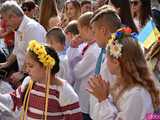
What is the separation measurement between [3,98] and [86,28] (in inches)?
47.6

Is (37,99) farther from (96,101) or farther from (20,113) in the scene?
(96,101)

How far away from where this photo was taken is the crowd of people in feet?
11.4

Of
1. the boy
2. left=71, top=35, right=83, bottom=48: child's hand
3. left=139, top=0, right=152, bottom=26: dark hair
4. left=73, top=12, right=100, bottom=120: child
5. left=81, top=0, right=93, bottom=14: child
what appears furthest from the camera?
left=81, top=0, right=93, bottom=14: child

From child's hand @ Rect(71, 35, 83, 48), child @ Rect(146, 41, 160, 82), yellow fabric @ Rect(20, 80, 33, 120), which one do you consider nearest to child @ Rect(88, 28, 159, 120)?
child @ Rect(146, 41, 160, 82)

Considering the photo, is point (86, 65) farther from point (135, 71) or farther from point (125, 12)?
point (135, 71)

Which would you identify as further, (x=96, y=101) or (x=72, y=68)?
(x=72, y=68)

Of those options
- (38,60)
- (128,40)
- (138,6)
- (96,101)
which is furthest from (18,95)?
(138,6)

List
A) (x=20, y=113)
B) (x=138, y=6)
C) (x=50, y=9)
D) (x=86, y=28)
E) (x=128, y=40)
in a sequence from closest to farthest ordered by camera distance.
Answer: (x=128, y=40) → (x=20, y=113) → (x=86, y=28) → (x=138, y=6) → (x=50, y=9)

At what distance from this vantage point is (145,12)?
18.1 feet

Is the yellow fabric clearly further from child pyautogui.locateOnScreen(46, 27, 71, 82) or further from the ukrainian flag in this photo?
the ukrainian flag

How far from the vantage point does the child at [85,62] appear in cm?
489

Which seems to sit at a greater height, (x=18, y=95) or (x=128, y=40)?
(x=128, y=40)

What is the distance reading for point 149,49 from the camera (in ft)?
14.0

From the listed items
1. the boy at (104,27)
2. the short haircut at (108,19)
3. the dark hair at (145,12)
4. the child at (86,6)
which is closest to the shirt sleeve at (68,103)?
the boy at (104,27)
